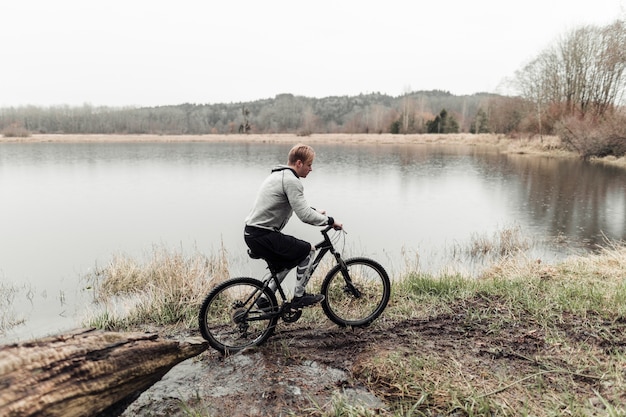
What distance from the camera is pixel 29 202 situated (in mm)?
15023

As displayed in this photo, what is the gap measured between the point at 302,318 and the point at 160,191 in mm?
14653

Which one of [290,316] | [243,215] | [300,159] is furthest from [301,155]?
[243,215]

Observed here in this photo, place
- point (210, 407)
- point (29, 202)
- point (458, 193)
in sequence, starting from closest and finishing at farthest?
1. point (210, 407)
2. point (29, 202)
3. point (458, 193)

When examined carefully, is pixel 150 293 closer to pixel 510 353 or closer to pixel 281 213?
pixel 281 213

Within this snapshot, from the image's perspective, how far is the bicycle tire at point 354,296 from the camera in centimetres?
434

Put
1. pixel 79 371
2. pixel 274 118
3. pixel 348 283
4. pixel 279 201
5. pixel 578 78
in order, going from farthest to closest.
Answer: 1. pixel 274 118
2. pixel 578 78
3. pixel 348 283
4. pixel 279 201
5. pixel 79 371

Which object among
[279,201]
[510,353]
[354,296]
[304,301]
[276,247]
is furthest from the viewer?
[354,296]

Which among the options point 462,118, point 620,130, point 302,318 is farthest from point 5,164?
point 462,118

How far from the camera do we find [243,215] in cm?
1335

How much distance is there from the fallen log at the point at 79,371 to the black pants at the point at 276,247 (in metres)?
1.15

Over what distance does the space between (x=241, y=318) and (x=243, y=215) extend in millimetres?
9526

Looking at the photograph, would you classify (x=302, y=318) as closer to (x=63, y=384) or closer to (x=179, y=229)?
(x=63, y=384)

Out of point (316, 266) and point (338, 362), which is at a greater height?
point (316, 266)

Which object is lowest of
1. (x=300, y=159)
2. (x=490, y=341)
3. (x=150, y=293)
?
(x=150, y=293)
